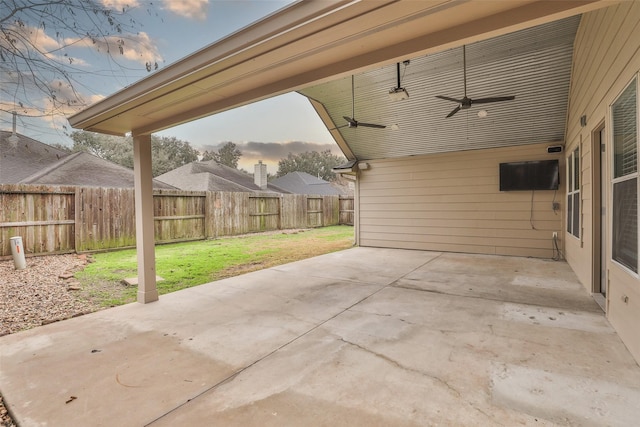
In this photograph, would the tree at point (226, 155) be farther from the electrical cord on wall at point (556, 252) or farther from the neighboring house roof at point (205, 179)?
the electrical cord on wall at point (556, 252)

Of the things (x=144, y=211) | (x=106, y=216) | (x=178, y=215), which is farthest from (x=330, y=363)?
(x=178, y=215)

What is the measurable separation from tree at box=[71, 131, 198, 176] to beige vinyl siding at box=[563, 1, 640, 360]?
12.6 meters

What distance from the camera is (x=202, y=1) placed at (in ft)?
11.3

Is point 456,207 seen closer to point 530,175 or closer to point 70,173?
point 530,175

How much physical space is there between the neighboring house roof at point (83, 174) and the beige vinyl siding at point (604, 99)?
11.5m

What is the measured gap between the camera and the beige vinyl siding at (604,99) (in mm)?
2350

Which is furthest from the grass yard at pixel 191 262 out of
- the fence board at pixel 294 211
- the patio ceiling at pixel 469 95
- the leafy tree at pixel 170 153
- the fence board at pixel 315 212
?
the leafy tree at pixel 170 153

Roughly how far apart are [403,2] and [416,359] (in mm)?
2330

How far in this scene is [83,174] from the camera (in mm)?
10117

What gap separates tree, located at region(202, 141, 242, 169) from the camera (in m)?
33.2

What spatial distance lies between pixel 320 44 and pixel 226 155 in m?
33.6

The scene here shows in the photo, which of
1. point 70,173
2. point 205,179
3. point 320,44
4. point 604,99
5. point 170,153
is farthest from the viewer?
point 170,153

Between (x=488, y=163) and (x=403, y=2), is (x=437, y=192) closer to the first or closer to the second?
(x=488, y=163)

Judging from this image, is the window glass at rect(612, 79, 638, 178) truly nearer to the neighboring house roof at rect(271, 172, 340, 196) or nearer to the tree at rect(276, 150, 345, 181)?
the neighboring house roof at rect(271, 172, 340, 196)
